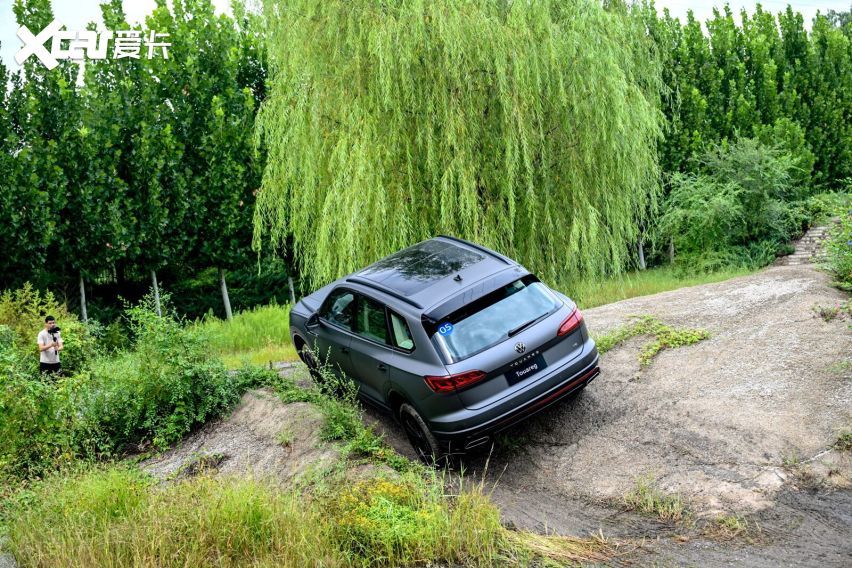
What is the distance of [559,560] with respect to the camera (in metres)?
5.70

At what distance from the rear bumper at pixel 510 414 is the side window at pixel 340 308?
1865 mm

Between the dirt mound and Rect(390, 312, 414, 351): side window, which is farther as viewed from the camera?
the dirt mound

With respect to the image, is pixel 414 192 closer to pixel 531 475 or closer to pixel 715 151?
pixel 531 475

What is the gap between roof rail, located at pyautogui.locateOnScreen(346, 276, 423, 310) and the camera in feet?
26.0

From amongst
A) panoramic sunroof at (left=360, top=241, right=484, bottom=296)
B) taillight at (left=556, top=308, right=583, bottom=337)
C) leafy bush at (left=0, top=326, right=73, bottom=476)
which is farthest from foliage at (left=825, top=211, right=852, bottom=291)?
leafy bush at (left=0, top=326, right=73, bottom=476)

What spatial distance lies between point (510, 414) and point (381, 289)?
1.94m

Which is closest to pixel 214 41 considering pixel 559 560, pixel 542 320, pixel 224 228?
pixel 224 228

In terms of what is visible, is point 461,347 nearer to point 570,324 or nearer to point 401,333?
point 401,333

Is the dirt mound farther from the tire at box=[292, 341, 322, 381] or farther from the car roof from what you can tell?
the car roof

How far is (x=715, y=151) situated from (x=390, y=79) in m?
13.9

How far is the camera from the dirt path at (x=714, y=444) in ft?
20.8

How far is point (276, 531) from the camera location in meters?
5.78

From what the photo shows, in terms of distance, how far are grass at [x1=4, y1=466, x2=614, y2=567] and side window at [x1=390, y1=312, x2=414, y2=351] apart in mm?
1667

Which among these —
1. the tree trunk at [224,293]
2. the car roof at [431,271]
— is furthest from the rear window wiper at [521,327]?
the tree trunk at [224,293]
